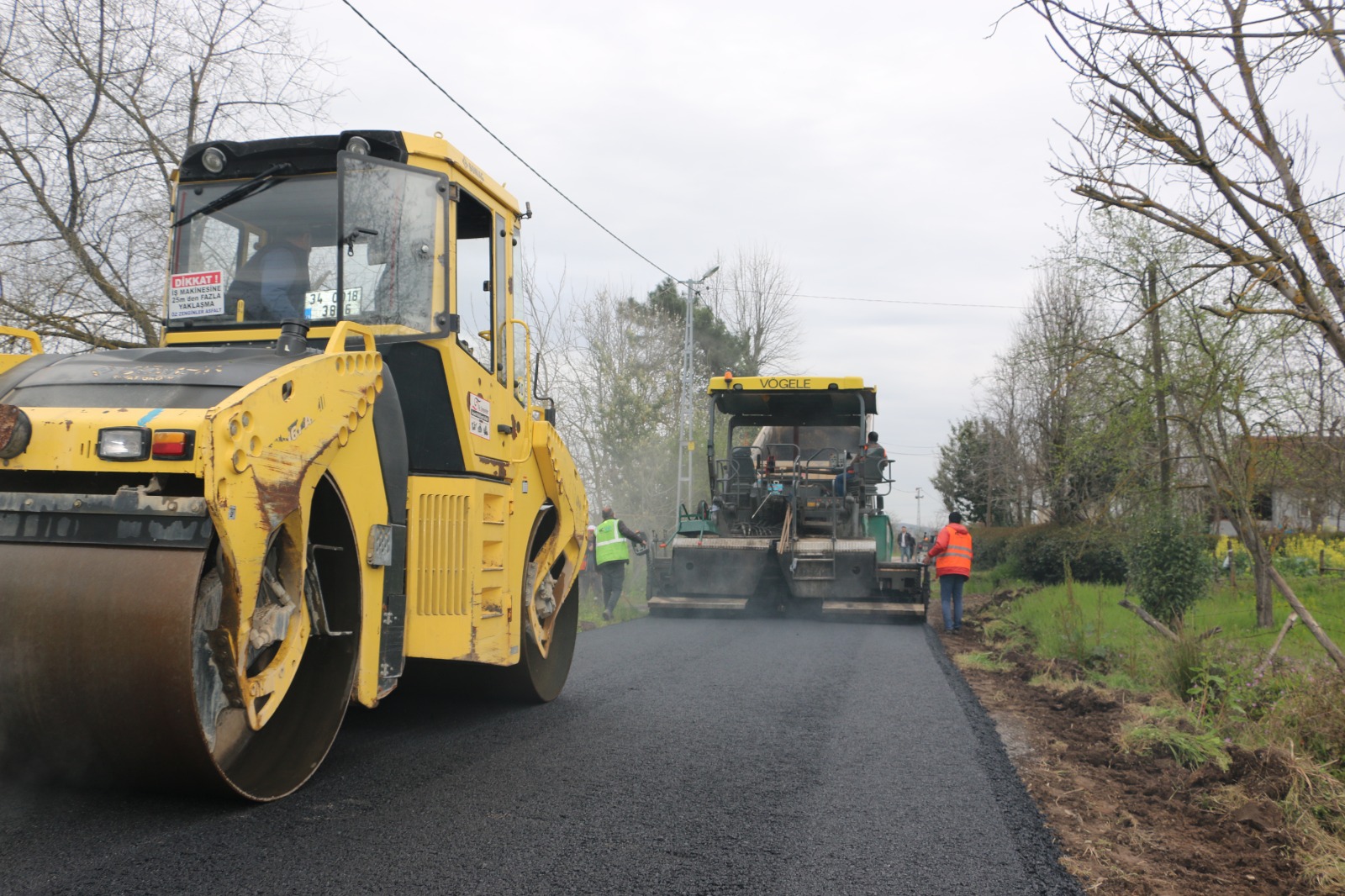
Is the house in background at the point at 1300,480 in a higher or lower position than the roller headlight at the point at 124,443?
higher

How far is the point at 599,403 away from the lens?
26.0m

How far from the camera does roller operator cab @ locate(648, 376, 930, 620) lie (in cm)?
1251

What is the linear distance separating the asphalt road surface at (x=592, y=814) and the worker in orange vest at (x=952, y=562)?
20.7ft

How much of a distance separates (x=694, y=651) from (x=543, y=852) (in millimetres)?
5586

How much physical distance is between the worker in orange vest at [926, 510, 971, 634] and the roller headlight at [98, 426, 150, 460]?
1041cm

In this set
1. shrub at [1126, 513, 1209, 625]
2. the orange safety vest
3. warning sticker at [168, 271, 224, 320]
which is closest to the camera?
warning sticker at [168, 271, 224, 320]

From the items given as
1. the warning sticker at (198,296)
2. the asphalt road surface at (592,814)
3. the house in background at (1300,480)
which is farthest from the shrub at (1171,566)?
the warning sticker at (198,296)

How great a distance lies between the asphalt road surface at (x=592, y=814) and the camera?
315 centimetres

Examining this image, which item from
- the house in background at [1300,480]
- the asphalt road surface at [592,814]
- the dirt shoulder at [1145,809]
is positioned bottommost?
the dirt shoulder at [1145,809]

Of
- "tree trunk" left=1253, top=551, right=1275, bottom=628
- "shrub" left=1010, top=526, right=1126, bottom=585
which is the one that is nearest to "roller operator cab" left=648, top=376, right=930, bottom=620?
"tree trunk" left=1253, top=551, right=1275, bottom=628

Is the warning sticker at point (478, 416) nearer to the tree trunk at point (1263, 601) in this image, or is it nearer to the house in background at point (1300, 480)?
the house in background at point (1300, 480)

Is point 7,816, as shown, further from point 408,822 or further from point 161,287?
point 161,287

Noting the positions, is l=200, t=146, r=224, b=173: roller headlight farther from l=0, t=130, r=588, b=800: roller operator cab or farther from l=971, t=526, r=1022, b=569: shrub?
l=971, t=526, r=1022, b=569: shrub

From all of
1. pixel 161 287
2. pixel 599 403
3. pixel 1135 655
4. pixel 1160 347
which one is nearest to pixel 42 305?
pixel 161 287
